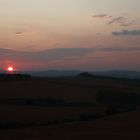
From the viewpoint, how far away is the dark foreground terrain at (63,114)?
21.4 metres

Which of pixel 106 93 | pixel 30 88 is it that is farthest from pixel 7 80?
pixel 106 93

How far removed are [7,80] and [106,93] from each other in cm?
1891

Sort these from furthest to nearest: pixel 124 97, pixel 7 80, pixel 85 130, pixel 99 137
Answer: pixel 7 80 → pixel 124 97 → pixel 85 130 → pixel 99 137

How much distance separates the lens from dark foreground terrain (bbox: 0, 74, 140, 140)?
2144 centimetres

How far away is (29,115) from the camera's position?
31.7 metres

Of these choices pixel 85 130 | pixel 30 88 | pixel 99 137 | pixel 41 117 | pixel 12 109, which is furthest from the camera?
pixel 30 88

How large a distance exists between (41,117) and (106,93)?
20145 mm

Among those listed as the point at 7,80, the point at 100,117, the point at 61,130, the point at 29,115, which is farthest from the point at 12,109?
the point at 7,80

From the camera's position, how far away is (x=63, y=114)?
107 ft

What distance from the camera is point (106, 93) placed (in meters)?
50.2

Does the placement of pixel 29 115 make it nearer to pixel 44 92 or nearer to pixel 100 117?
pixel 100 117

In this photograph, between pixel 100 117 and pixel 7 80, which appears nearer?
pixel 100 117

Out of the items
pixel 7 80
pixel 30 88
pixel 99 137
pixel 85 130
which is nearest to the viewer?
pixel 99 137

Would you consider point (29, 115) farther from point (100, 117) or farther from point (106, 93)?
point (106, 93)
